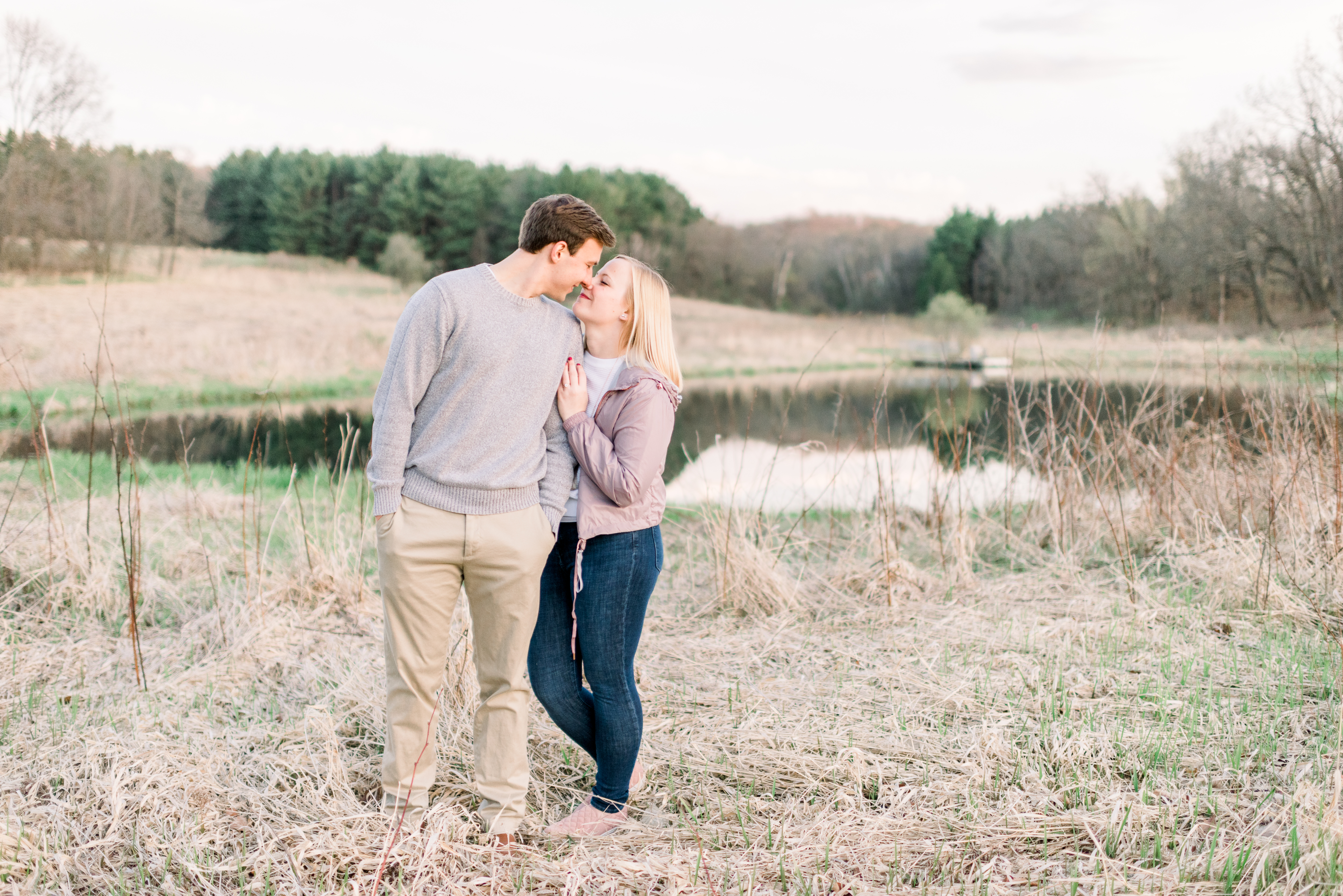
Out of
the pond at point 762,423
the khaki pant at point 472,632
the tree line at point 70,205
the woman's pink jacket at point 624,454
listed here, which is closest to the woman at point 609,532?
the woman's pink jacket at point 624,454

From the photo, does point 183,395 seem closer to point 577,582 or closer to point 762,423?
point 762,423

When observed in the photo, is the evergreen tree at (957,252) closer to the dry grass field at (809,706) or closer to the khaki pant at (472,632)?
the dry grass field at (809,706)

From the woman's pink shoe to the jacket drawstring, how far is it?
0.48m

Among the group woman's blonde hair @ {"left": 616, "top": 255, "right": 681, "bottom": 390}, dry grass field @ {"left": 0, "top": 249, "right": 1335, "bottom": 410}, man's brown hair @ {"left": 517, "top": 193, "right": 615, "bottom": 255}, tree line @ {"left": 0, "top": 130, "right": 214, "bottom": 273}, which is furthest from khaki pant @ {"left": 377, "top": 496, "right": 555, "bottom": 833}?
tree line @ {"left": 0, "top": 130, "right": 214, "bottom": 273}

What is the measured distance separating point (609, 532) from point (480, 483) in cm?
37

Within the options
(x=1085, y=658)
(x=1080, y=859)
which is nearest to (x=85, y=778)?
(x=1080, y=859)

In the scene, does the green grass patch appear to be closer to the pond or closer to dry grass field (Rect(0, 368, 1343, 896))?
the pond

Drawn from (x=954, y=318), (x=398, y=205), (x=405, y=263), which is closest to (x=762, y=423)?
(x=954, y=318)

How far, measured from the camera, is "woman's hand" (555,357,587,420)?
238 centimetres

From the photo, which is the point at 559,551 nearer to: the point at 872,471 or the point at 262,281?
the point at 872,471

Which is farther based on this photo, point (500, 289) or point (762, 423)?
point (762, 423)

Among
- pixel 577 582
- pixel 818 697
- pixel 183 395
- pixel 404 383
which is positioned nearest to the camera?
pixel 404 383

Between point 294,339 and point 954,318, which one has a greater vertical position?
point 954,318

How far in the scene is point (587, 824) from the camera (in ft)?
8.07
